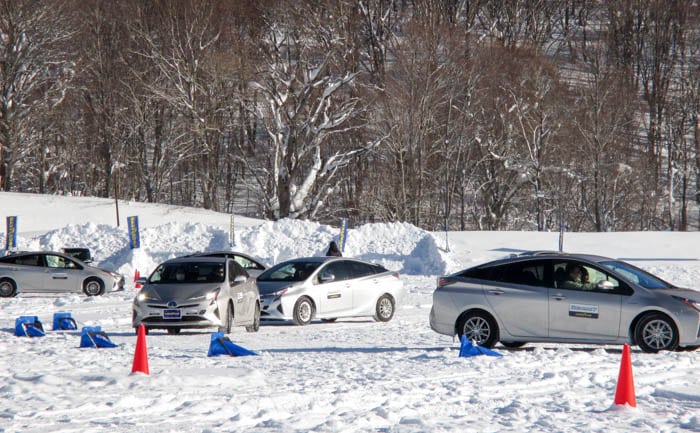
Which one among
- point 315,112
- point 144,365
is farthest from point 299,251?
point 144,365

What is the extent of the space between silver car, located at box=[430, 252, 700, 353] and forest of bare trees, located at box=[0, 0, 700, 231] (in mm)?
37787

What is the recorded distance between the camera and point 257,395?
9836 mm

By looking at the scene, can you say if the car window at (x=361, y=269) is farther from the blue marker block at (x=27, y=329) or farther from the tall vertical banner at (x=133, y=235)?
the tall vertical banner at (x=133, y=235)

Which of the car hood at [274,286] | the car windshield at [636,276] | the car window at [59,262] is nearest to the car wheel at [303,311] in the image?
the car hood at [274,286]

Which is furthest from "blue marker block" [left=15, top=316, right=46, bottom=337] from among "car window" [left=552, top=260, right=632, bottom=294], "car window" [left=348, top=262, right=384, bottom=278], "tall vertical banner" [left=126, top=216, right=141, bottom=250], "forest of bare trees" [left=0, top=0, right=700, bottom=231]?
"forest of bare trees" [left=0, top=0, right=700, bottom=231]

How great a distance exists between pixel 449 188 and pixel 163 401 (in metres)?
48.8

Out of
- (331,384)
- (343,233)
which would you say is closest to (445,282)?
(331,384)

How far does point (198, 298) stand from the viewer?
1717 centimetres

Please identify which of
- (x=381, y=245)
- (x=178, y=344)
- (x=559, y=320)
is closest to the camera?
(x=559, y=320)

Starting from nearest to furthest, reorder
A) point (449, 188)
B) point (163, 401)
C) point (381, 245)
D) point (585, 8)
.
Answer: point (163, 401), point (381, 245), point (449, 188), point (585, 8)

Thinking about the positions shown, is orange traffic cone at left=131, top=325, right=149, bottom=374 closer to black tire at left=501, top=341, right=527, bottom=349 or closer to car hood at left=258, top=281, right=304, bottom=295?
black tire at left=501, top=341, right=527, bottom=349

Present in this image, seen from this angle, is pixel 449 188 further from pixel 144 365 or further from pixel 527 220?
pixel 144 365

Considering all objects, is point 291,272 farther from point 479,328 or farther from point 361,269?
point 479,328

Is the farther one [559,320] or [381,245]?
[381,245]
